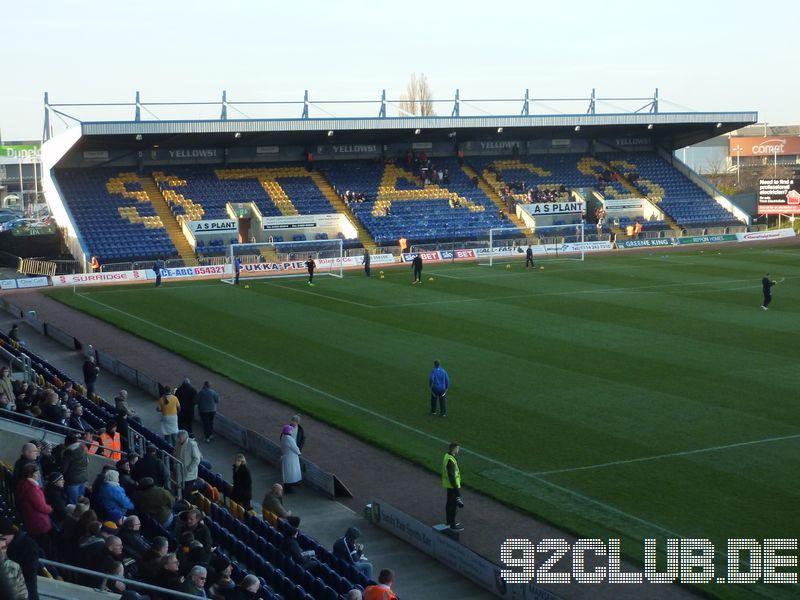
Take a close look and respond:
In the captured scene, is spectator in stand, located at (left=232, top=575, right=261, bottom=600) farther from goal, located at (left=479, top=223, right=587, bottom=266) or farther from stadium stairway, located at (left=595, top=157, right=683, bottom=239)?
stadium stairway, located at (left=595, top=157, right=683, bottom=239)

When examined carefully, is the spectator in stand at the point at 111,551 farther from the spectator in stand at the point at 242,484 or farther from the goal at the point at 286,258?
the goal at the point at 286,258

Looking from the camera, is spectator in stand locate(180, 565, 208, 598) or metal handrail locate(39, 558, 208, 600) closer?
metal handrail locate(39, 558, 208, 600)

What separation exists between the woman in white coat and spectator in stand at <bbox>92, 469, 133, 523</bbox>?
5.16 meters

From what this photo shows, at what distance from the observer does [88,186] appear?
66.1 metres

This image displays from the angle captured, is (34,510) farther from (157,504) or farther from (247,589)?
(247,589)

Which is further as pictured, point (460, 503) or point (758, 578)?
point (460, 503)

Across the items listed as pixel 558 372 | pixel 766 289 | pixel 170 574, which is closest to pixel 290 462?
pixel 170 574

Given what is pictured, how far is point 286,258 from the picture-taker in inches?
2382

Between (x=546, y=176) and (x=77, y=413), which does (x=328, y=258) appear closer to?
(x=546, y=176)

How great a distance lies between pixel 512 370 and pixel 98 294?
27987 mm

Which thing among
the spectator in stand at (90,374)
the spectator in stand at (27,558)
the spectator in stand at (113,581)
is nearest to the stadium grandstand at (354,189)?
the spectator in stand at (90,374)

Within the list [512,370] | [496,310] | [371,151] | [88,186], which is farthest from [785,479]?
[371,151]

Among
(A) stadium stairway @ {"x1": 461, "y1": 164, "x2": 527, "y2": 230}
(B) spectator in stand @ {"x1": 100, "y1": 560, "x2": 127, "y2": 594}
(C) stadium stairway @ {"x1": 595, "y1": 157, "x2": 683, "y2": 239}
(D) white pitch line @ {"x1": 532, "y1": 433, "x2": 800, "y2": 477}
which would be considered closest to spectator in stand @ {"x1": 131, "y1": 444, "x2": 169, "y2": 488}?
(B) spectator in stand @ {"x1": 100, "y1": 560, "x2": 127, "y2": 594}

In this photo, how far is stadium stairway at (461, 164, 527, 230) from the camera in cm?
7162
